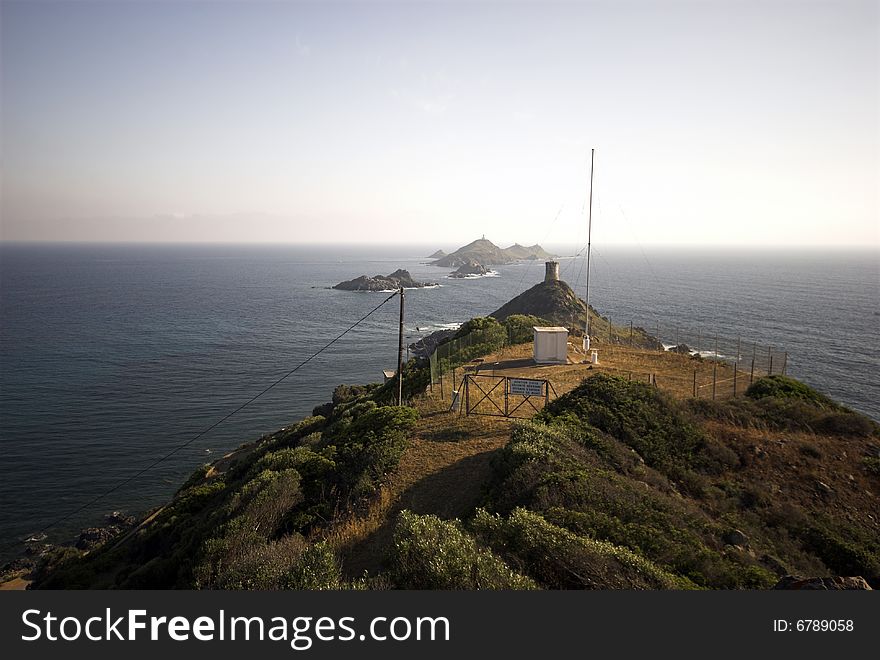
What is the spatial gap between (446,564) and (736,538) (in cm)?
666

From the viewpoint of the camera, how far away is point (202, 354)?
55469 mm

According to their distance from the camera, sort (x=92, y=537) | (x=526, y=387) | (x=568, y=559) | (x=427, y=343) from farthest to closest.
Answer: (x=427, y=343) → (x=92, y=537) → (x=526, y=387) → (x=568, y=559)

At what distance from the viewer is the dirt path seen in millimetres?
10453

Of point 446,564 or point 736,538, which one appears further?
point 736,538

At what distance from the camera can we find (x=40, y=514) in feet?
82.2

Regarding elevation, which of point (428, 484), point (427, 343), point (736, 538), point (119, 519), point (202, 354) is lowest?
point (119, 519)

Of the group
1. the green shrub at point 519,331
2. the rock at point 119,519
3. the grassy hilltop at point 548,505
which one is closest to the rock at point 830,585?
the grassy hilltop at point 548,505

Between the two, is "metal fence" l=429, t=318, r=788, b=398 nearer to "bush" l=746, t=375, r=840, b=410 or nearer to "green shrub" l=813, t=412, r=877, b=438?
"bush" l=746, t=375, r=840, b=410

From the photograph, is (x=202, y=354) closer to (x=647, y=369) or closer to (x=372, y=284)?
(x=647, y=369)

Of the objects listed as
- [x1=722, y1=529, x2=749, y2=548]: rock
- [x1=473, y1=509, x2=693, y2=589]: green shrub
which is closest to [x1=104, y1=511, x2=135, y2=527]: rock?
[x1=473, y1=509, x2=693, y2=589]: green shrub

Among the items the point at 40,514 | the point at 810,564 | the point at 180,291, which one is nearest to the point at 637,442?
the point at 810,564

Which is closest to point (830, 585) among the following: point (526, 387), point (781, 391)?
point (526, 387)

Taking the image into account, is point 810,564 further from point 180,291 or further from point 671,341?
point 180,291

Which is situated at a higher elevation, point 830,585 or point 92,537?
point 830,585
